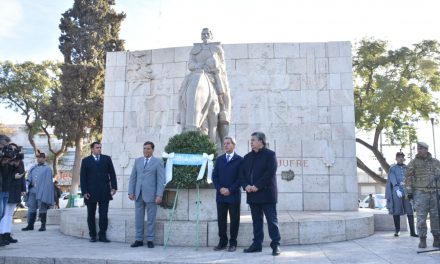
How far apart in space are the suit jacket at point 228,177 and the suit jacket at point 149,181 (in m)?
0.92

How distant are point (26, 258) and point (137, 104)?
361 inches

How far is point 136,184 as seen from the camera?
6805mm

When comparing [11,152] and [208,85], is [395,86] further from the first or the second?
[11,152]

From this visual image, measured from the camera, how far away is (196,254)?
5844mm

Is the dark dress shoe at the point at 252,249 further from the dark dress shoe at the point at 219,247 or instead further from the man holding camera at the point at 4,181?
the man holding camera at the point at 4,181

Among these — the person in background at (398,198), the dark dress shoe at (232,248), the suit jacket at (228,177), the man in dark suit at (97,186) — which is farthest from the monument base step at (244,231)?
the person in background at (398,198)

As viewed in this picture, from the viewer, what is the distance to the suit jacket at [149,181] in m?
6.63

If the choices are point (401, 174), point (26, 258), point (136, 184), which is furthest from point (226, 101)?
point (26, 258)

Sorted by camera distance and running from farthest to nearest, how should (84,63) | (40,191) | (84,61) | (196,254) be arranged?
(84,61), (84,63), (40,191), (196,254)

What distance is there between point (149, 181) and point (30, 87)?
964 inches

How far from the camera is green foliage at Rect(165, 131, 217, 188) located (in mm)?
6633

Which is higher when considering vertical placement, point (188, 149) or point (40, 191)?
point (188, 149)

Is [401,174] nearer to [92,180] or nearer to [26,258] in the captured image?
[92,180]

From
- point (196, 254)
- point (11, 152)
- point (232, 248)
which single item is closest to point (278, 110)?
point (232, 248)
